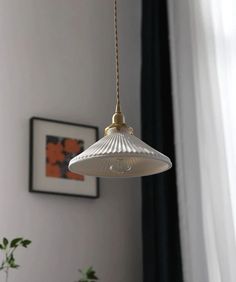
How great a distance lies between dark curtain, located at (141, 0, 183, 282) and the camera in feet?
9.82

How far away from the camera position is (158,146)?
10.3 feet

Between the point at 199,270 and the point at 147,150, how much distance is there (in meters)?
1.20

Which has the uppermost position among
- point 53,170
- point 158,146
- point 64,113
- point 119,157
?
point 64,113

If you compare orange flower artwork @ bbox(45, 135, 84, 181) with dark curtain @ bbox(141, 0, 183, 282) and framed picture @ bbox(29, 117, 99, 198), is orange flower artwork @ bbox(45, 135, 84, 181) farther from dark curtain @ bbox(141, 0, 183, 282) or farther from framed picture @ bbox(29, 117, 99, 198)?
dark curtain @ bbox(141, 0, 183, 282)

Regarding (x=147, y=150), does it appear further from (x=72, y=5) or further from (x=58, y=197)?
(x=72, y=5)

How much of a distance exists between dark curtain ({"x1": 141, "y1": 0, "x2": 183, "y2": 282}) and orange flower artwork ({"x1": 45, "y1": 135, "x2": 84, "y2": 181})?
39cm

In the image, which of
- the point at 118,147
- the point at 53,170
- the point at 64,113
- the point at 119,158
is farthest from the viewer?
the point at 64,113

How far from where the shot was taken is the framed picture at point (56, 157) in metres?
3.00

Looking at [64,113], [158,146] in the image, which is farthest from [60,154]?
[158,146]

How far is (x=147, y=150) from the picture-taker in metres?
1.81

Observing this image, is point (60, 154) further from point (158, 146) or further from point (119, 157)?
point (119, 157)

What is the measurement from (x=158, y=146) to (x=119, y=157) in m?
1.28

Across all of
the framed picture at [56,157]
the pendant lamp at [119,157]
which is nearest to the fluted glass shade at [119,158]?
the pendant lamp at [119,157]

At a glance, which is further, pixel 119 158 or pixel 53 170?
pixel 53 170
